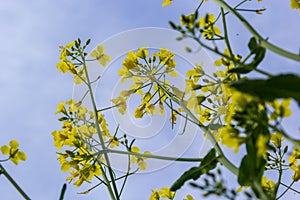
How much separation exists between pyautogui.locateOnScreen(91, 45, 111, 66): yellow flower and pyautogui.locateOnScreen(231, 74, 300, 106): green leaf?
7.24 ft

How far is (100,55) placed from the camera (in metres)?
3.27

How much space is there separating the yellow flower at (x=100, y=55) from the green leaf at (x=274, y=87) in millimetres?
2207

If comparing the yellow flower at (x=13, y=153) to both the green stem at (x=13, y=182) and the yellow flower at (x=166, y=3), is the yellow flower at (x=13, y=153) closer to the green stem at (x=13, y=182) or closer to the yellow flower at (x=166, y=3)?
the green stem at (x=13, y=182)

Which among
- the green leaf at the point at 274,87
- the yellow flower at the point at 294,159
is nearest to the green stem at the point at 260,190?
the green leaf at the point at 274,87

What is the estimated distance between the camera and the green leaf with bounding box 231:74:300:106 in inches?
43.5

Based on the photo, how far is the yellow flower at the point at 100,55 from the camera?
3253mm

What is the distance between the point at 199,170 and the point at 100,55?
63.5 inches

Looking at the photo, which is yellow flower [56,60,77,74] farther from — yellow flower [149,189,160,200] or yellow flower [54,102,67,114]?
yellow flower [149,189,160,200]

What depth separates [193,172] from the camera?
188cm

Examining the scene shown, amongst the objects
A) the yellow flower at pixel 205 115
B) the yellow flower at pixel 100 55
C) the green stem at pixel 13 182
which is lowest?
the green stem at pixel 13 182

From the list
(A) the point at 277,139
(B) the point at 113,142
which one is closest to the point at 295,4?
(A) the point at 277,139

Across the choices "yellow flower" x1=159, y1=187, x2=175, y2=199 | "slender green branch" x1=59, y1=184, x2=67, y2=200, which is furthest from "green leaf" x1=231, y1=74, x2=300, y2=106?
"yellow flower" x1=159, y1=187, x2=175, y2=199

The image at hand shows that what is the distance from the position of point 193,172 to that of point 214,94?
0.71m

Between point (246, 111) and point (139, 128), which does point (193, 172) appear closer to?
point (246, 111)
